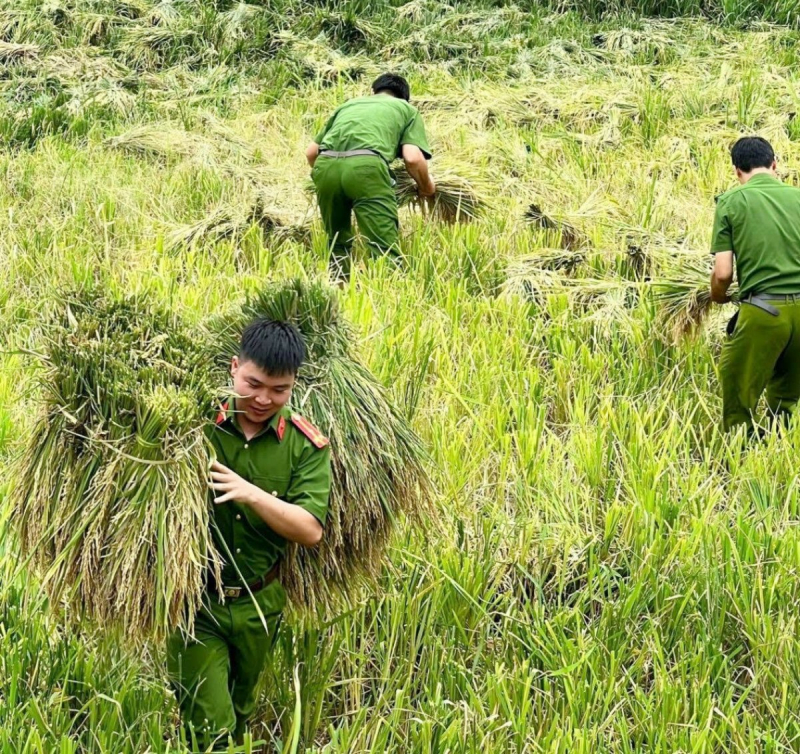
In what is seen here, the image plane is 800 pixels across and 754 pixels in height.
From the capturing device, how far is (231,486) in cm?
191

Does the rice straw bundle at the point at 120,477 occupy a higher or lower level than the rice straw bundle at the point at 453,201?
higher

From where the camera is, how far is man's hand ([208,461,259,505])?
1899 millimetres

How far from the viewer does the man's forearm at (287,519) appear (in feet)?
6.35

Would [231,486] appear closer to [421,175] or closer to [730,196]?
[730,196]

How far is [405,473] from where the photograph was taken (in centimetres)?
236

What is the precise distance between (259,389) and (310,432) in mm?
188

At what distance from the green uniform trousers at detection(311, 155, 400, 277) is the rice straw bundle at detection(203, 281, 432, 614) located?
238 centimetres

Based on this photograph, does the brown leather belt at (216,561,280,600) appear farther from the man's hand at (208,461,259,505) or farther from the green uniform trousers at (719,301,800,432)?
the green uniform trousers at (719,301,800,432)

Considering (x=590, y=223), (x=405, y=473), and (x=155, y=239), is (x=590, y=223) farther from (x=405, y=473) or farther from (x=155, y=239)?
(x=405, y=473)

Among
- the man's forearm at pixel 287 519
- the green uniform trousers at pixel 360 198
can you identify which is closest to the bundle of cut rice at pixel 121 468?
the man's forearm at pixel 287 519

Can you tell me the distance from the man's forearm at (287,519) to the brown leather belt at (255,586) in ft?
0.44

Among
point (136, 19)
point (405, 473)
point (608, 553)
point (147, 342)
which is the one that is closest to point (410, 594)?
point (405, 473)

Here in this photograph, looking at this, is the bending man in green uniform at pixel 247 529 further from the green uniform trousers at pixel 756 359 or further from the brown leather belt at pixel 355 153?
the brown leather belt at pixel 355 153

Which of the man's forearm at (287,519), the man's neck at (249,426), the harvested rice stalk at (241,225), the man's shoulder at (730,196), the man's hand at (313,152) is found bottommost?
the harvested rice stalk at (241,225)
